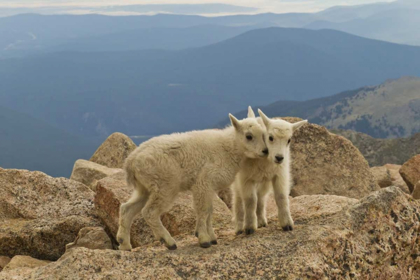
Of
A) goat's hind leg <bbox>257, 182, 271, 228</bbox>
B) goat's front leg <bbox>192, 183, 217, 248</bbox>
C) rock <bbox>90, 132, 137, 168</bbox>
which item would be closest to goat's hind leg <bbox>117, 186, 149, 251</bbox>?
goat's front leg <bbox>192, 183, 217, 248</bbox>

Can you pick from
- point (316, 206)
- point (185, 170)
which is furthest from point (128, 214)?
point (316, 206)

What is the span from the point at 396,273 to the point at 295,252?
2216 millimetres

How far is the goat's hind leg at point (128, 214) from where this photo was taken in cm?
995

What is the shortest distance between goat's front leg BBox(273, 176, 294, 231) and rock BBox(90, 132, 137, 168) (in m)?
14.8

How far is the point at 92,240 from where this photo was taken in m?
12.3

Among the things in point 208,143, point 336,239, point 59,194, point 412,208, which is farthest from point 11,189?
point 412,208

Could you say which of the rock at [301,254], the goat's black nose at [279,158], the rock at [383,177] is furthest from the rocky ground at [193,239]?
the rock at [383,177]

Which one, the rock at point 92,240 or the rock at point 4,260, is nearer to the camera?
the rock at point 92,240

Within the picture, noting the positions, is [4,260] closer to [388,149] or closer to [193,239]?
[193,239]

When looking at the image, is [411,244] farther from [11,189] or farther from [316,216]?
[11,189]

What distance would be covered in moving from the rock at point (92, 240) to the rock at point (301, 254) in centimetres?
246

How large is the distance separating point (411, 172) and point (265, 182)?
43.1 feet

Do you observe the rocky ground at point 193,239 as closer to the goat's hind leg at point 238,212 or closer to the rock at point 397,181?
the goat's hind leg at point 238,212

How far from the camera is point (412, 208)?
32.4 feet
